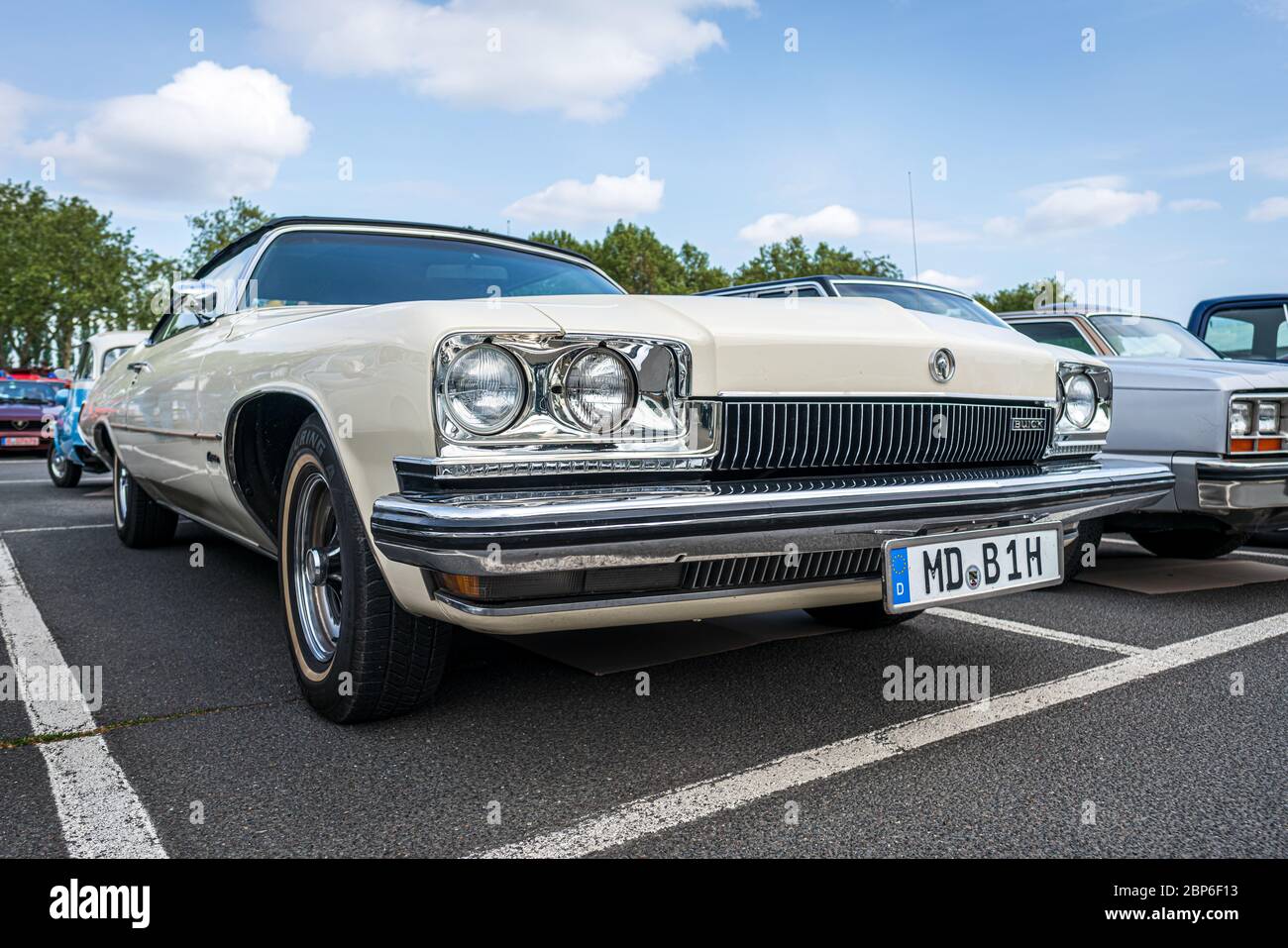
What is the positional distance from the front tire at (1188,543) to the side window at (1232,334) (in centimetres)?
235

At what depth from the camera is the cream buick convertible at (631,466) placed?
2025 mm

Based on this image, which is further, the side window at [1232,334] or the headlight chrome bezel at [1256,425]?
the side window at [1232,334]

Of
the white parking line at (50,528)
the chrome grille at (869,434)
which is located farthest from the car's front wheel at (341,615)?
the white parking line at (50,528)

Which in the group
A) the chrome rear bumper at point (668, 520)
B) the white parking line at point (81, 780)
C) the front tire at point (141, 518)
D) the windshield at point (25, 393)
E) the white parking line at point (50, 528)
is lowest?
the white parking line at point (81, 780)

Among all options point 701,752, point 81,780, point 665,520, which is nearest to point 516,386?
point 665,520

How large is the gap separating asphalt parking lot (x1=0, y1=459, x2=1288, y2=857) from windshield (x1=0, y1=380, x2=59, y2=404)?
13993mm

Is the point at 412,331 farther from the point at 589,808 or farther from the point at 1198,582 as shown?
the point at 1198,582

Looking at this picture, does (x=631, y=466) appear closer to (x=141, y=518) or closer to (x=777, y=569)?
(x=777, y=569)

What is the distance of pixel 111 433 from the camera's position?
214 inches

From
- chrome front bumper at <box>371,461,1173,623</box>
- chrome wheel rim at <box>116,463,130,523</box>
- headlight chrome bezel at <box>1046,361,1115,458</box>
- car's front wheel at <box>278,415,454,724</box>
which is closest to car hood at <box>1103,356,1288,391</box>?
headlight chrome bezel at <box>1046,361,1115,458</box>

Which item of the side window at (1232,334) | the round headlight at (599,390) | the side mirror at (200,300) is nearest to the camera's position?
the round headlight at (599,390)

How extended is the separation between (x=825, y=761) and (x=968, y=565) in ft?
1.98

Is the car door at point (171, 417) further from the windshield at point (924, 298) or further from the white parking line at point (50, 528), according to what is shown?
the windshield at point (924, 298)
